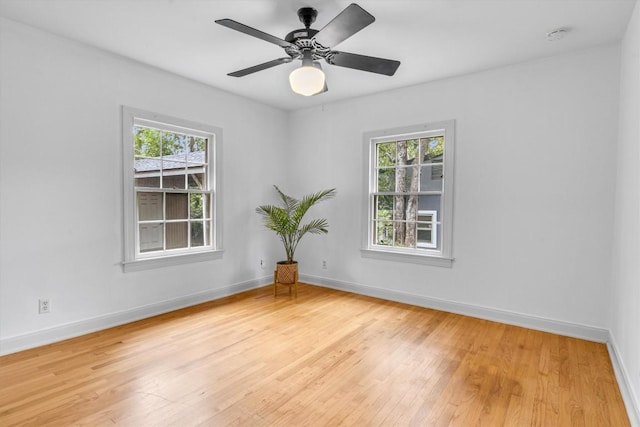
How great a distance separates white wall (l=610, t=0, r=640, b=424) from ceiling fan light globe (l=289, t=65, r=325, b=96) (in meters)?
2.08

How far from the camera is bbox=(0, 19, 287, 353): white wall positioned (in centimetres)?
265

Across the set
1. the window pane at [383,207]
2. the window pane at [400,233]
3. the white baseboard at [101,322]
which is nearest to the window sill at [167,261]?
the white baseboard at [101,322]

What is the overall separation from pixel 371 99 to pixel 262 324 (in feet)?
10.0

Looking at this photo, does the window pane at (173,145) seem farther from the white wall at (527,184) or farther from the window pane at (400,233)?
the window pane at (400,233)

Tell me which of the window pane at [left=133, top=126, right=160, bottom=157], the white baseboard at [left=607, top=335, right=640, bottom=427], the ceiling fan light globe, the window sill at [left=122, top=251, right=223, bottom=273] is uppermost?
the ceiling fan light globe

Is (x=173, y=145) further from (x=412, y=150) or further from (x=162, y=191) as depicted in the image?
(x=412, y=150)

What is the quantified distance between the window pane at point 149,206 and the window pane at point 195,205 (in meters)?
0.39

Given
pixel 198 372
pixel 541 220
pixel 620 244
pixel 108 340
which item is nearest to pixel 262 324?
pixel 198 372

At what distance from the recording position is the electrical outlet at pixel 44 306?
9.18 feet

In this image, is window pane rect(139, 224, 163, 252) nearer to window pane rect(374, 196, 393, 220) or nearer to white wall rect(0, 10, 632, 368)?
white wall rect(0, 10, 632, 368)

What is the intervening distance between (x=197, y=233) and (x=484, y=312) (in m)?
3.41

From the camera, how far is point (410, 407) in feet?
6.58

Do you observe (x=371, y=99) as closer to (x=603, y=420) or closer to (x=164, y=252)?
(x=164, y=252)

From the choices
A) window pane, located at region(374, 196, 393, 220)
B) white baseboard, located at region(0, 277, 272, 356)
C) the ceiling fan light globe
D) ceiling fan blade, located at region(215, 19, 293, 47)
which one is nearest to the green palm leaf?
window pane, located at region(374, 196, 393, 220)
